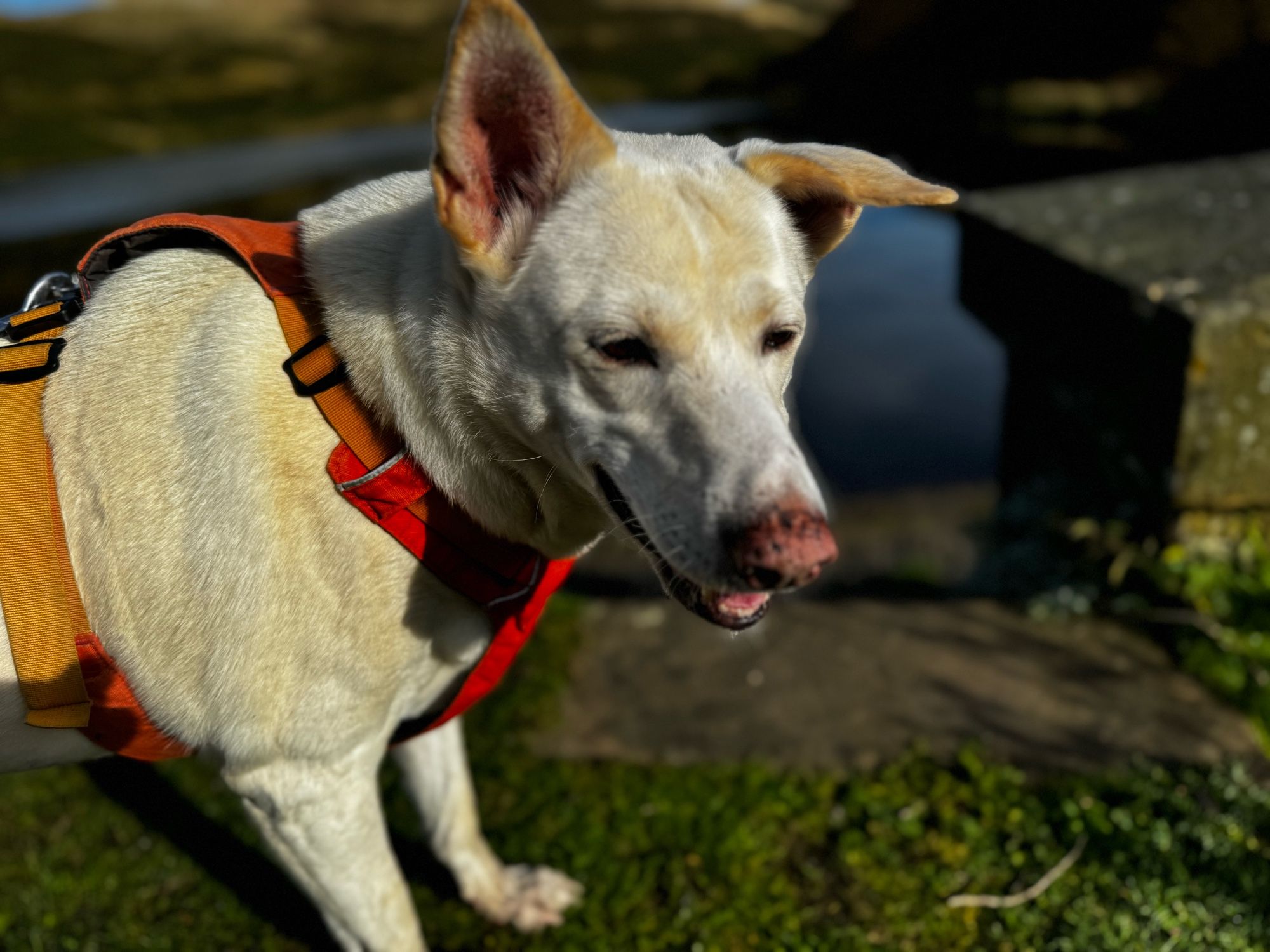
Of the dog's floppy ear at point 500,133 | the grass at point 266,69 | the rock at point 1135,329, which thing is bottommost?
the grass at point 266,69

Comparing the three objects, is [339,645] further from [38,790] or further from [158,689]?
[38,790]

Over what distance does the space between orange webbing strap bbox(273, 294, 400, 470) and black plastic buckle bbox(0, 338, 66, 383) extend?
0.46m

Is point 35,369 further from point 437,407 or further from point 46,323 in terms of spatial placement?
point 437,407

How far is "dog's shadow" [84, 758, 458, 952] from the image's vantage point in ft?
9.30

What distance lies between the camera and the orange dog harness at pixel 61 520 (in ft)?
5.88

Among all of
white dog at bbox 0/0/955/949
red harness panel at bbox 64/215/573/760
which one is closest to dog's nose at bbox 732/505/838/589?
white dog at bbox 0/0/955/949

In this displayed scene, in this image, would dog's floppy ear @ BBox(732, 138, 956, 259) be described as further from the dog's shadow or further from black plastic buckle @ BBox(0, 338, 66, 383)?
the dog's shadow

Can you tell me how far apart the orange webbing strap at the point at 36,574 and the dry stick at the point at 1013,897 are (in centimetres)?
229

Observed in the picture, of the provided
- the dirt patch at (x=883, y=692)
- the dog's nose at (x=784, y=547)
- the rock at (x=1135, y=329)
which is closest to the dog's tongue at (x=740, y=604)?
the dog's nose at (x=784, y=547)

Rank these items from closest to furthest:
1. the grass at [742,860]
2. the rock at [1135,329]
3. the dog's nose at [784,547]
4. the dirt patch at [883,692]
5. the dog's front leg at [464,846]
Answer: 1. the dog's nose at [784,547]
2. the grass at [742,860]
3. the dog's front leg at [464,846]
4. the dirt patch at [883,692]
5. the rock at [1135,329]

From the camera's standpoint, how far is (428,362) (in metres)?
1.84

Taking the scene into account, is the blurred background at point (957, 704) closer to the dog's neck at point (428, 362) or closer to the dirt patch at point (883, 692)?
the dirt patch at point (883, 692)

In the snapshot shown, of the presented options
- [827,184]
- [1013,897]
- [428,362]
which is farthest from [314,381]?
[1013,897]

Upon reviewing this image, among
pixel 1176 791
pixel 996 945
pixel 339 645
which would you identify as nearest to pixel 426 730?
pixel 339 645
